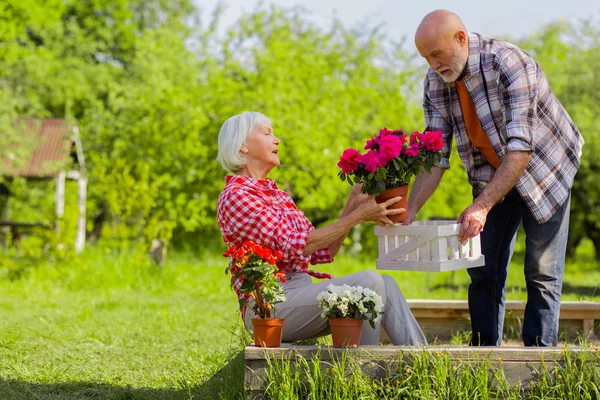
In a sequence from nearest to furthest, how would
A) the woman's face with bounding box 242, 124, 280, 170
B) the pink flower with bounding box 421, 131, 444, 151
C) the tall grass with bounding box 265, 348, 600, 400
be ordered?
the tall grass with bounding box 265, 348, 600, 400 → the pink flower with bounding box 421, 131, 444, 151 → the woman's face with bounding box 242, 124, 280, 170

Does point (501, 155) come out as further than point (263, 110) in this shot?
No

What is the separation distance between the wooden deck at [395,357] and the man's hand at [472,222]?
0.49m

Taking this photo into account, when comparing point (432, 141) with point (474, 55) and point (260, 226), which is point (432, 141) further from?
point (260, 226)

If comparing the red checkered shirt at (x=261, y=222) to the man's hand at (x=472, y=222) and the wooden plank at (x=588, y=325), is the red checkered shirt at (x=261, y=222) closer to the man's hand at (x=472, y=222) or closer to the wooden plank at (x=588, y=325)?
the man's hand at (x=472, y=222)

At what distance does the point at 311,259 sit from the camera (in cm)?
359

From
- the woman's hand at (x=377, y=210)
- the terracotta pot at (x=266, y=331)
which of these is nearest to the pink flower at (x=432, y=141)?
the woman's hand at (x=377, y=210)

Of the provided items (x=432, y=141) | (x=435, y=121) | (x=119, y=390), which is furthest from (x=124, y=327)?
(x=432, y=141)

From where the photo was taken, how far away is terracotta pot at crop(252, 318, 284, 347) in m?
2.82

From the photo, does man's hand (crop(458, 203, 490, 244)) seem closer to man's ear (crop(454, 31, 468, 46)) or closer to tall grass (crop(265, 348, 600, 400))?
tall grass (crop(265, 348, 600, 400))

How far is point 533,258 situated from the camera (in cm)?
350

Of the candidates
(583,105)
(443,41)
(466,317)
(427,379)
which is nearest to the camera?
(427,379)

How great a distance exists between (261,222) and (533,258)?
4.12 feet

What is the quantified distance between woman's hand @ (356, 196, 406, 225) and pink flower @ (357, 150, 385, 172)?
14 centimetres

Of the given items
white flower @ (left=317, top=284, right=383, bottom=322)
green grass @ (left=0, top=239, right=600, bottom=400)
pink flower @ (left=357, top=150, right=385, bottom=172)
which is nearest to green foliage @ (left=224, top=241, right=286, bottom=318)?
white flower @ (left=317, top=284, right=383, bottom=322)
